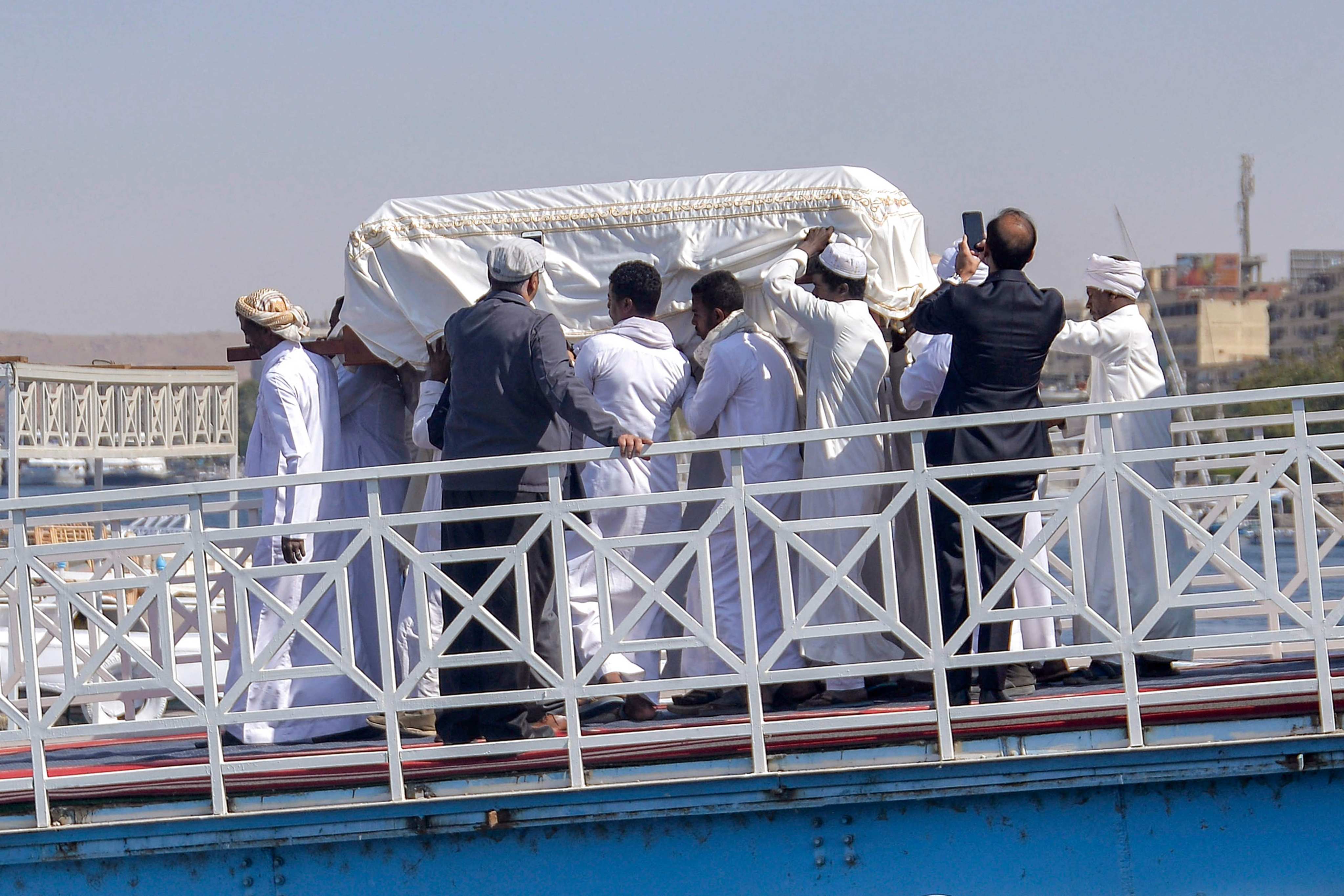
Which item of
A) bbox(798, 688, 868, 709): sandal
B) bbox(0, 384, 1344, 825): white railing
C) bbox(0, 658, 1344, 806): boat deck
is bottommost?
bbox(798, 688, 868, 709): sandal

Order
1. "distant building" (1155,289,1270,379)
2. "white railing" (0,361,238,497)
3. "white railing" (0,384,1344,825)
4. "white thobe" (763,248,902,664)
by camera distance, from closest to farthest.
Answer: "white railing" (0,384,1344,825), "white thobe" (763,248,902,664), "white railing" (0,361,238,497), "distant building" (1155,289,1270,379)

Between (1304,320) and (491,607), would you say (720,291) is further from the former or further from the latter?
(1304,320)

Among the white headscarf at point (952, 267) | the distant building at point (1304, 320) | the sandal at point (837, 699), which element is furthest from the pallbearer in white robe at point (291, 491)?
the distant building at point (1304, 320)

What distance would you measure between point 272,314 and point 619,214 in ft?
5.33

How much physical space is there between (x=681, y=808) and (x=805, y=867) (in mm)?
467

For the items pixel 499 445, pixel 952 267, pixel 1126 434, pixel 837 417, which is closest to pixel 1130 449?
pixel 1126 434

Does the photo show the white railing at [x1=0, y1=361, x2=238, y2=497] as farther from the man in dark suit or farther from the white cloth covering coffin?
the man in dark suit

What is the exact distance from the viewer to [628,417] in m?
6.23

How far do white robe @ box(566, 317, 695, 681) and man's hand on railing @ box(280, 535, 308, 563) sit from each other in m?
1.19

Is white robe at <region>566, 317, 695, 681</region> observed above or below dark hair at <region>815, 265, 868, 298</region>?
below

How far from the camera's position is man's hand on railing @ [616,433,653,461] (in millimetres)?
4918

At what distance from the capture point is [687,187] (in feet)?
21.3

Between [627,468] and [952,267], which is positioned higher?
[952,267]

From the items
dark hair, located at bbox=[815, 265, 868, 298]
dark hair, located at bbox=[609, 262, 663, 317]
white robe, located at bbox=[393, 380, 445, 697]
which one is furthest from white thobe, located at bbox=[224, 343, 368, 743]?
dark hair, located at bbox=[815, 265, 868, 298]
